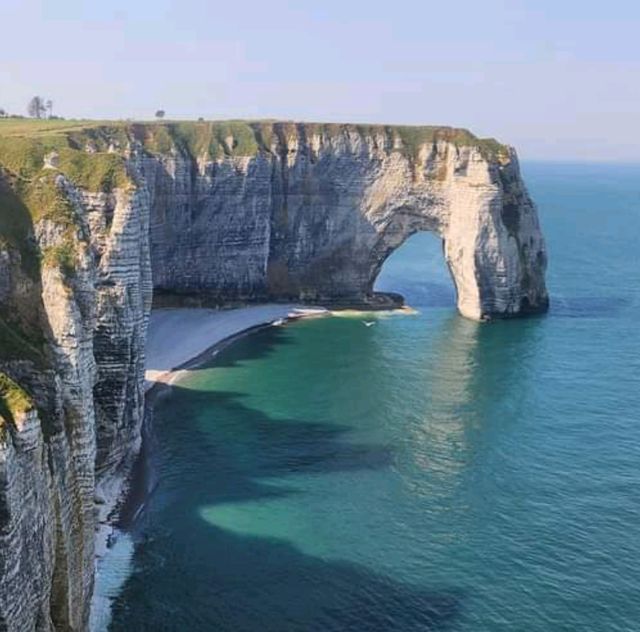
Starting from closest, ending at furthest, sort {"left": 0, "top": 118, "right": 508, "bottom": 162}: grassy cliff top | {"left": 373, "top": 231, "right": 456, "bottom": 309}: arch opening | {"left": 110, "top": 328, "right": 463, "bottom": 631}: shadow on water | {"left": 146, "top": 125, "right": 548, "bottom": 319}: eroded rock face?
{"left": 110, "top": 328, "right": 463, "bottom": 631}: shadow on water
{"left": 0, "top": 118, "right": 508, "bottom": 162}: grassy cliff top
{"left": 146, "top": 125, "right": 548, "bottom": 319}: eroded rock face
{"left": 373, "top": 231, "right": 456, "bottom": 309}: arch opening

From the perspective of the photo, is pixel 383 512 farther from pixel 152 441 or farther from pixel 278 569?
pixel 152 441

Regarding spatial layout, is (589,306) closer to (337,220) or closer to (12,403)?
(337,220)

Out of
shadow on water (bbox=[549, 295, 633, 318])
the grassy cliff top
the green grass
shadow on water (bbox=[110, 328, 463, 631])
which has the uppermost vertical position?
the grassy cliff top

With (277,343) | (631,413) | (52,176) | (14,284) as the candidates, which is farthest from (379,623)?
(277,343)

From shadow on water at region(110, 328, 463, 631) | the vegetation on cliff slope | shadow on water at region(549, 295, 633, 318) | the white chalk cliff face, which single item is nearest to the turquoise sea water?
shadow on water at region(110, 328, 463, 631)

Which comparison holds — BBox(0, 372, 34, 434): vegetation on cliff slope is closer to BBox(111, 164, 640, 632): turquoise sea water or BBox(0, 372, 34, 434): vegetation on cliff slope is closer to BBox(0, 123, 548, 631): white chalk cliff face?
BBox(111, 164, 640, 632): turquoise sea water

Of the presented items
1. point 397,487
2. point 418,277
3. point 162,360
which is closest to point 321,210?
point 418,277
